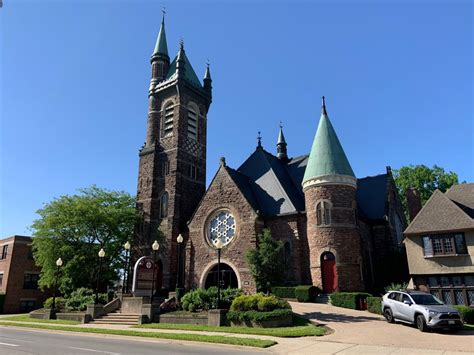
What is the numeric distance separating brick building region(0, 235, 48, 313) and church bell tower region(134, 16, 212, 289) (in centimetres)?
1642

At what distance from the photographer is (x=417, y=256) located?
26016 mm

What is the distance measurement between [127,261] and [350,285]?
21848 mm

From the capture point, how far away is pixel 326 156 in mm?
30328

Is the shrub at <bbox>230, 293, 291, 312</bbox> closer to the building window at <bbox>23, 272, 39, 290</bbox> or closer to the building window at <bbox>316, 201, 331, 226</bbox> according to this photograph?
the building window at <bbox>316, 201, 331, 226</bbox>

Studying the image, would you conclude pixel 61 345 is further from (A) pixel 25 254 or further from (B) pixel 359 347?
(A) pixel 25 254

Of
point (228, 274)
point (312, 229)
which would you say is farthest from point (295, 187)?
point (228, 274)

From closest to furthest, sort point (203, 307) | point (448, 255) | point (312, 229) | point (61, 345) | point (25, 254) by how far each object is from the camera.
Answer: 1. point (61, 345)
2. point (203, 307)
3. point (448, 255)
4. point (312, 229)
5. point (25, 254)

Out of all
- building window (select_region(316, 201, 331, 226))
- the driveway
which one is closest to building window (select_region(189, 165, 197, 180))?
building window (select_region(316, 201, 331, 226))

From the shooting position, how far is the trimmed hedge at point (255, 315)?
57.8 ft

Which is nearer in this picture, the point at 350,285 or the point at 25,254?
the point at 350,285

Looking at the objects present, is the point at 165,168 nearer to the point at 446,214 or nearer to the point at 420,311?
the point at 446,214

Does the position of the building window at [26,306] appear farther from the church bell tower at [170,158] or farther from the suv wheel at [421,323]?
the suv wheel at [421,323]

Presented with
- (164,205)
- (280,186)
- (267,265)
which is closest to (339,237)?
(267,265)

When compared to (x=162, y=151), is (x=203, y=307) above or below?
below
